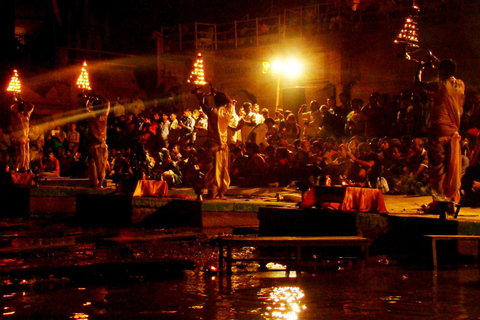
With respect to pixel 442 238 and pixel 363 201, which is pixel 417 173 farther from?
pixel 442 238

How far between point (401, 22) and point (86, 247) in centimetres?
1727

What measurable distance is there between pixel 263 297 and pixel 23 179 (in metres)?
12.1

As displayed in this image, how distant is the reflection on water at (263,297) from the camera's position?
594 cm

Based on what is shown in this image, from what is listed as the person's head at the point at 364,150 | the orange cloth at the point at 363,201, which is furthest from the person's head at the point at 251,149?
the orange cloth at the point at 363,201

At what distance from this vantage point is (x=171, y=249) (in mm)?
10180

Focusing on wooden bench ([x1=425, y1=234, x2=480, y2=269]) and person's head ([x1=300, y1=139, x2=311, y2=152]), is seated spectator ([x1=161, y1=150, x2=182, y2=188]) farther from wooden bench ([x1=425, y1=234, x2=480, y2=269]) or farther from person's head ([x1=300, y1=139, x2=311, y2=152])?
wooden bench ([x1=425, y1=234, x2=480, y2=269])

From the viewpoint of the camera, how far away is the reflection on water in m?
5.94

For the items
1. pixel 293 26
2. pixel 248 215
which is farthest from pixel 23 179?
pixel 293 26

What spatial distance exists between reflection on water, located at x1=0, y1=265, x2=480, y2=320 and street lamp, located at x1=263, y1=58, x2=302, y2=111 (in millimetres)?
18383

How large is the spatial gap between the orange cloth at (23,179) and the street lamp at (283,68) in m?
11.9

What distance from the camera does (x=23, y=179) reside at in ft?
56.0

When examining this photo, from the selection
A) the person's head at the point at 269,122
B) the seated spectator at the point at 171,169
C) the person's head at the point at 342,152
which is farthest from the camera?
the person's head at the point at 269,122

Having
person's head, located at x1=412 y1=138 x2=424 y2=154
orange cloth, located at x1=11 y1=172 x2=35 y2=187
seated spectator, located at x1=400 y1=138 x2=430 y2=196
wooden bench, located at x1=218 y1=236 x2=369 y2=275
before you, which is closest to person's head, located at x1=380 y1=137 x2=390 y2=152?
seated spectator, located at x1=400 y1=138 x2=430 y2=196

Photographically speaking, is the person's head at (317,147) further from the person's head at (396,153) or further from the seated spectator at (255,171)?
the seated spectator at (255,171)
